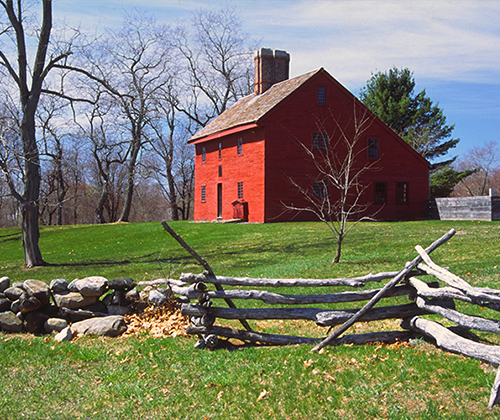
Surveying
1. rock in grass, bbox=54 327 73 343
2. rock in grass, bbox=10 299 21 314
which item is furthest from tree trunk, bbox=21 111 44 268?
rock in grass, bbox=54 327 73 343

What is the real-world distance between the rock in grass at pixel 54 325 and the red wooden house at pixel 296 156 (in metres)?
20.3

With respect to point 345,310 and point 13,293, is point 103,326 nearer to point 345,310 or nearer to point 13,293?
point 13,293

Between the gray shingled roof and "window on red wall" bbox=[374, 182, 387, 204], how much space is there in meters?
8.38

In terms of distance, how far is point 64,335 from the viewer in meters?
7.44

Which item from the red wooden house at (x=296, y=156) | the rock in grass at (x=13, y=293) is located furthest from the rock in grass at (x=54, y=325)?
the red wooden house at (x=296, y=156)

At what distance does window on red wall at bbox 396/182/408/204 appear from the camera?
32250 mm

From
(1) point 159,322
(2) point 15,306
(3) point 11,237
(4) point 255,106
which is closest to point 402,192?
(4) point 255,106


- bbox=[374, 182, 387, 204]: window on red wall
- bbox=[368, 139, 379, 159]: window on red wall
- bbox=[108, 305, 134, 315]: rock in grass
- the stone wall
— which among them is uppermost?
bbox=[368, 139, 379, 159]: window on red wall

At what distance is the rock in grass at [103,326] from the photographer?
760 cm

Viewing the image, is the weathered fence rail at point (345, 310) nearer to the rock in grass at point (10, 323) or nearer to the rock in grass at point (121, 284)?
the rock in grass at point (121, 284)

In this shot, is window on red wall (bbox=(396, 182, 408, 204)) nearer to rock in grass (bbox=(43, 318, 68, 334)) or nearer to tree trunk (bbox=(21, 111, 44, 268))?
tree trunk (bbox=(21, 111, 44, 268))

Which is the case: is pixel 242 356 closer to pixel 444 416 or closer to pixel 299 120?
pixel 444 416

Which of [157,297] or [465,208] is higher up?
[465,208]

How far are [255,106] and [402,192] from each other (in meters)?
11.5
